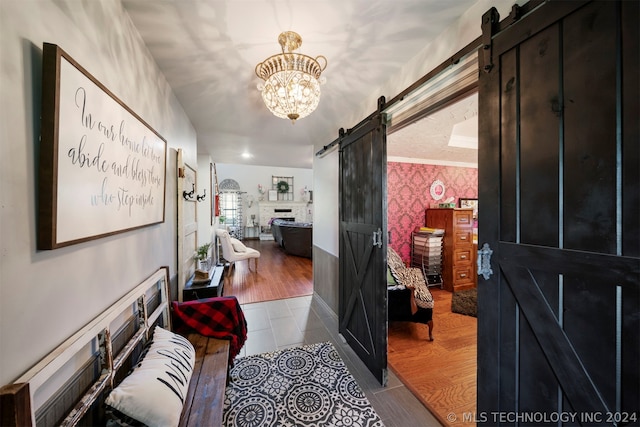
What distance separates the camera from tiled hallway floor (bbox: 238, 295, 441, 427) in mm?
1606

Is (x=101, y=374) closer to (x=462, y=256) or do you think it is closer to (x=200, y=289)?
(x=200, y=289)

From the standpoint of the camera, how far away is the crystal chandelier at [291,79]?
1333 mm

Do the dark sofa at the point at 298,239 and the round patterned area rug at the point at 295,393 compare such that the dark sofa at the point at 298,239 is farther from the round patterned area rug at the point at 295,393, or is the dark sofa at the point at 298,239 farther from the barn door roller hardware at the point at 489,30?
the barn door roller hardware at the point at 489,30

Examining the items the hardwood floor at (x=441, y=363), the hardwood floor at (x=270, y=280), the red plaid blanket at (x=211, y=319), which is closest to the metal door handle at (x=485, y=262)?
the hardwood floor at (x=441, y=363)

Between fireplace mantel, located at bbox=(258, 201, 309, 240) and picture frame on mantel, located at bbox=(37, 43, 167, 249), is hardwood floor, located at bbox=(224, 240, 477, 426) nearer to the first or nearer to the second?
picture frame on mantel, located at bbox=(37, 43, 167, 249)

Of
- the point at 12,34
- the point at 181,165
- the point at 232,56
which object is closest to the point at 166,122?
the point at 181,165

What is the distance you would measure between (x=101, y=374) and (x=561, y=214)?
1.88m

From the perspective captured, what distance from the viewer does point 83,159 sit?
843 mm

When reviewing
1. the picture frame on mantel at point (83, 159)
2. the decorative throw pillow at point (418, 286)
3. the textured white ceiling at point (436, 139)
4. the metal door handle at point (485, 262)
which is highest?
the textured white ceiling at point (436, 139)

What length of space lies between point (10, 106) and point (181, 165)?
1590 mm

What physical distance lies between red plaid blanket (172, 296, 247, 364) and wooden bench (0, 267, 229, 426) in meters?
0.13

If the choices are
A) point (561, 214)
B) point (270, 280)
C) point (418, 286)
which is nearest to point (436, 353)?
point (418, 286)

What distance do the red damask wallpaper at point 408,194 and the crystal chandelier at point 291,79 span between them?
10.2ft

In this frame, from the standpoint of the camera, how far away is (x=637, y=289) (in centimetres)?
64
